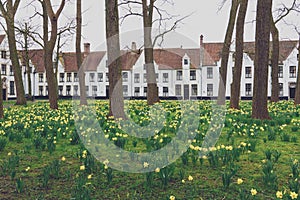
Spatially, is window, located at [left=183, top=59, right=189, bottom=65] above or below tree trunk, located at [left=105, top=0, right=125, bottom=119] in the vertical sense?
above

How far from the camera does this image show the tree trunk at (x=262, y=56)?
33.7ft

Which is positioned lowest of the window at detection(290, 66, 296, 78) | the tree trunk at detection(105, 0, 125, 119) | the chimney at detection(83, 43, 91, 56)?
the tree trunk at detection(105, 0, 125, 119)

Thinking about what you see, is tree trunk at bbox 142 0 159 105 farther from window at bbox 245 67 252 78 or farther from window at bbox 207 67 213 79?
window at bbox 245 67 252 78

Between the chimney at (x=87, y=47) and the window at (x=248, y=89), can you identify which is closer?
the window at (x=248, y=89)

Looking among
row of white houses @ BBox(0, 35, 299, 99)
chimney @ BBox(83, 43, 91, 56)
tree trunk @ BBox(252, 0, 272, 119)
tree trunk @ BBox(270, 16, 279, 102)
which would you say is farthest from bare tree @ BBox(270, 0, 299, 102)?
chimney @ BBox(83, 43, 91, 56)

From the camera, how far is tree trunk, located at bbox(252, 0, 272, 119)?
404 inches

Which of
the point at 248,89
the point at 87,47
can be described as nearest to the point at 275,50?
the point at 248,89

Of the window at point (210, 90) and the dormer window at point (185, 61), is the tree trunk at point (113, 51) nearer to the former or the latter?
the window at point (210, 90)

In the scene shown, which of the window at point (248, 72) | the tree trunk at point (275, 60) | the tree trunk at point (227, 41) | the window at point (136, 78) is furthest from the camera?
the window at point (136, 78)

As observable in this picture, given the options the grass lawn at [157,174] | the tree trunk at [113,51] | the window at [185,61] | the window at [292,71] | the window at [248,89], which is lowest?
the grass lawn at [157,174]

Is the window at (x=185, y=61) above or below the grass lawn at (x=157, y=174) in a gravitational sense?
above

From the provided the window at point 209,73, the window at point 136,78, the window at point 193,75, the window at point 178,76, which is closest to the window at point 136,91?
the window at point 136,78

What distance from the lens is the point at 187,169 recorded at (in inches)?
193

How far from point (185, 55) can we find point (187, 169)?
5620cm
